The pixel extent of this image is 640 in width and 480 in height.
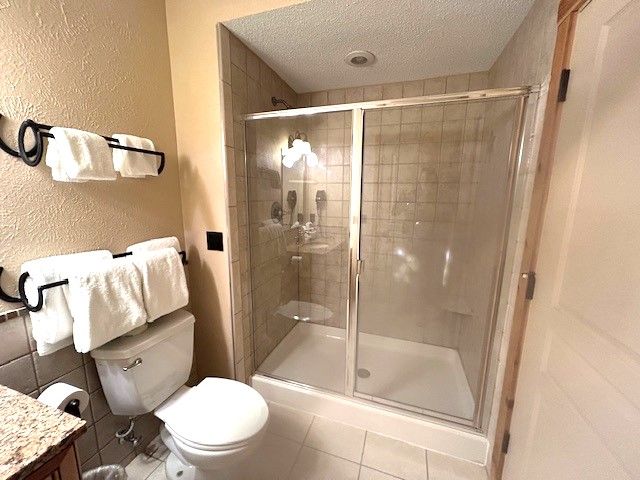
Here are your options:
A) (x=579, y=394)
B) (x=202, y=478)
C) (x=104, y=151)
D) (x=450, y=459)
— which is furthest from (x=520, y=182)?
(x=202, y=478)

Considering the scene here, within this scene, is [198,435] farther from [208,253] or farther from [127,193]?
[127,193]

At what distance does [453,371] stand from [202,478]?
169cm

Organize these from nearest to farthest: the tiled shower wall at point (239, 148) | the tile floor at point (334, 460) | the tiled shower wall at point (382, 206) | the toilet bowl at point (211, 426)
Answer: the toilet bowl at point (211, 426)
the tile floor at point (334, 460)
the tiled shower wall at point (239, 148)
the tiled shower wall at point (382, 206)

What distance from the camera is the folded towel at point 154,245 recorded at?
119 centimetres

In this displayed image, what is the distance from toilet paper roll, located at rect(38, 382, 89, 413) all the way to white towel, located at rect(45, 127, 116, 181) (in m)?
0.74

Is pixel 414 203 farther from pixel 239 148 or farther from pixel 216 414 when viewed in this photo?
pixel 216 414

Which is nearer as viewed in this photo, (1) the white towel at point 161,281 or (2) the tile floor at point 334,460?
(1) the white towel at point 161,281

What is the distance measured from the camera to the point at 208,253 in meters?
1.52

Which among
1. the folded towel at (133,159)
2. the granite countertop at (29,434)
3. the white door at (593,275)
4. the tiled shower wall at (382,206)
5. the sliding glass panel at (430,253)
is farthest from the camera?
the tiled shower wall at (382,206)

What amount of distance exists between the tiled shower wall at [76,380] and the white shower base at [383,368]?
0.83 meters

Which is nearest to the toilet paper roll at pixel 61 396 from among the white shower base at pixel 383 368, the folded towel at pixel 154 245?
the folded towel at pixel 154 245

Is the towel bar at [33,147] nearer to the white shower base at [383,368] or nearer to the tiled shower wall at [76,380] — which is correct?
the tiled shower wall at [76,380]

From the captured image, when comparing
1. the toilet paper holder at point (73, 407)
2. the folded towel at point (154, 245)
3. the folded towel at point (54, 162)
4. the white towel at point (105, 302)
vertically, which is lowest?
the toilet paper holder at point (73, 407)

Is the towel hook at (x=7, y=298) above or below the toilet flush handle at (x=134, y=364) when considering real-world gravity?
above
